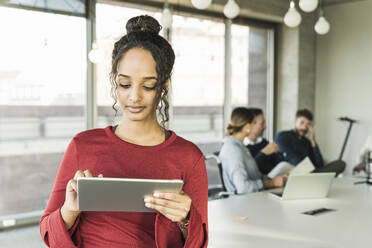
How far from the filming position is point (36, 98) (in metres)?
4.24

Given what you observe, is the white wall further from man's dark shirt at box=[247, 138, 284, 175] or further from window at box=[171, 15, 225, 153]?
man's dark shirt at box=[247, 138, 284, 175]

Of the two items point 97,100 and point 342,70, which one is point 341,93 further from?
point 97,100

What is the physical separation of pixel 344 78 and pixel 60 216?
19.6ft

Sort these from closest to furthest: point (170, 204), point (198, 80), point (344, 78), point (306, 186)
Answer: point (170, 204), point (306, 186), point (198, 80), point (344, 78)

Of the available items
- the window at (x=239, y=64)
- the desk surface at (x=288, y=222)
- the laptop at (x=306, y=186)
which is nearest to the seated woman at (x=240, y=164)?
the desk surface at (x=288, y=222)

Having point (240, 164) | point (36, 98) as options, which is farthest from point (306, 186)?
point (36, 98)

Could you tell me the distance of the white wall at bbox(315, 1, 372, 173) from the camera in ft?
20.4

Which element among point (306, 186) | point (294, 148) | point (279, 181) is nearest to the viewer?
point (306, 186)

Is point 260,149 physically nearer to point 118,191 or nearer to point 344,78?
point 344,78

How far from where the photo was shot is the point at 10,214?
4.18m

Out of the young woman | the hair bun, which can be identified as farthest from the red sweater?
the hair bun

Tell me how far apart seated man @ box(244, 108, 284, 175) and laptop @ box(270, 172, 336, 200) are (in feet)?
4.39

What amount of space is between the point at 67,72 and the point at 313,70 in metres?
3.85

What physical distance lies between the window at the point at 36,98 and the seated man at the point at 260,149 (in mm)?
1802
